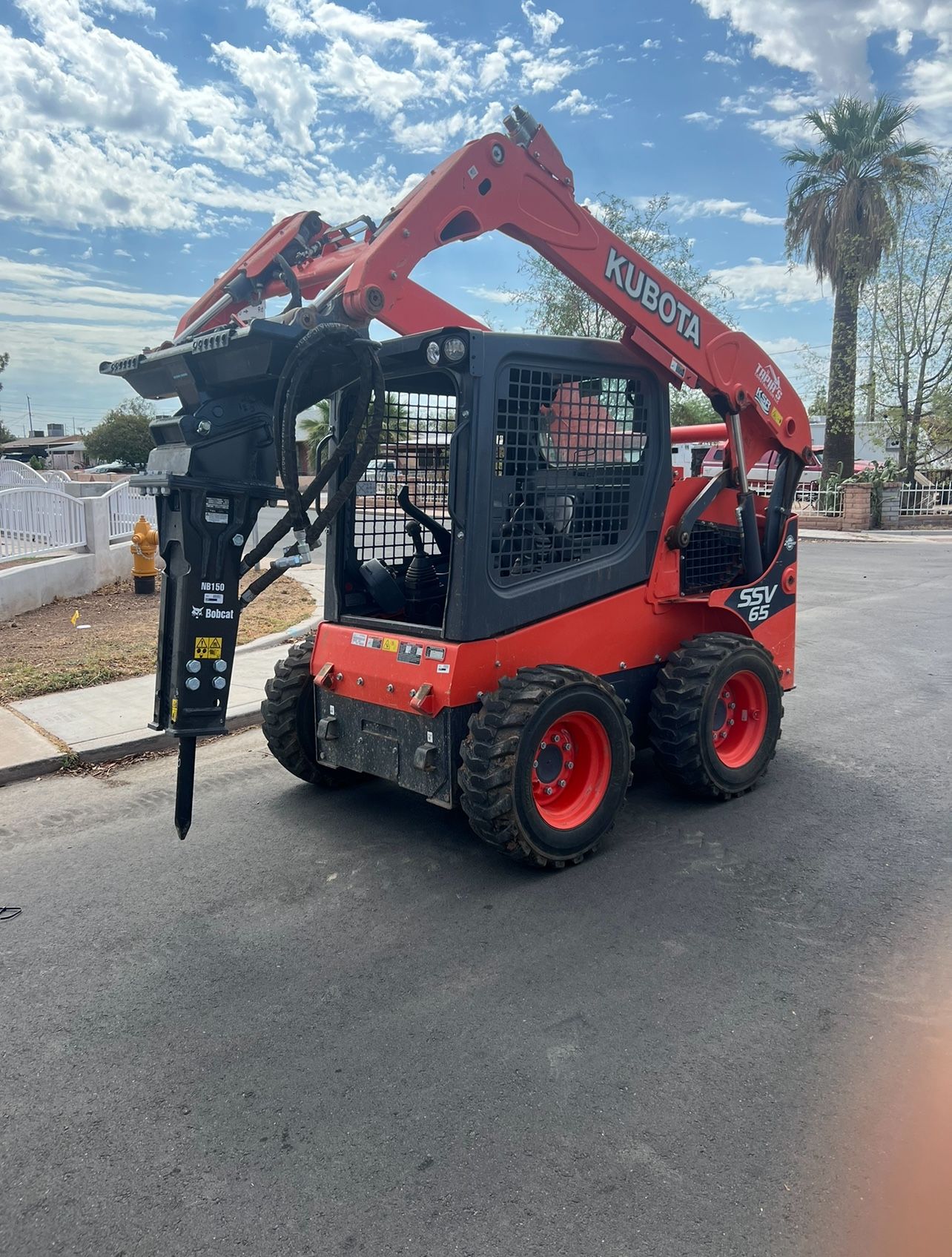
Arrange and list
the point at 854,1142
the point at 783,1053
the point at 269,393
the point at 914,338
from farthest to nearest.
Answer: the point at 914,338 < the point at 269,393 < the point at 783,1053 < the point at 854,1142

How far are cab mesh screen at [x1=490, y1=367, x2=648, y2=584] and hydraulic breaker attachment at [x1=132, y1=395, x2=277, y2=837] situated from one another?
1174 mm

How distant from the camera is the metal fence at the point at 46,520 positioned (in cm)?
1121

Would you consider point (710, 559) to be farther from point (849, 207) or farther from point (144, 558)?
point (849, 207)

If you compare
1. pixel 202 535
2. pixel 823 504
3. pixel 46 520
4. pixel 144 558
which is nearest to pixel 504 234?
pixel 202 535

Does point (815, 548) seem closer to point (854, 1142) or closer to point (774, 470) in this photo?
point (774, 470)

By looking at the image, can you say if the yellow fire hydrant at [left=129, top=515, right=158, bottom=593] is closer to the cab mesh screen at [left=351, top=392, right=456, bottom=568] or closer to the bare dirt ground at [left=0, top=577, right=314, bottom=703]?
the bare dirt ground at [left=0, top=577, right=314, bottom=703]

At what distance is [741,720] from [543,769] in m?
1.65

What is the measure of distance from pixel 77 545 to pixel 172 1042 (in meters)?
9.95

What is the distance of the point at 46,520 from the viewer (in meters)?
11.6

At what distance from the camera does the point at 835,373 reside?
100 feet

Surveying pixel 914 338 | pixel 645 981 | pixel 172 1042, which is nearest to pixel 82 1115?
pixel 172 1042

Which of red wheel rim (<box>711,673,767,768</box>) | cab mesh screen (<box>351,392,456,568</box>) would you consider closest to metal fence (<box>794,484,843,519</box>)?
red wheel rim (<box>711,673,767,768</box>)

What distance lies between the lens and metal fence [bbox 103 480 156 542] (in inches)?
503

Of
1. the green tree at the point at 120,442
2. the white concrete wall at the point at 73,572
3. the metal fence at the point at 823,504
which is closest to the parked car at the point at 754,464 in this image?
the white concrete wall at the point at 73,572
